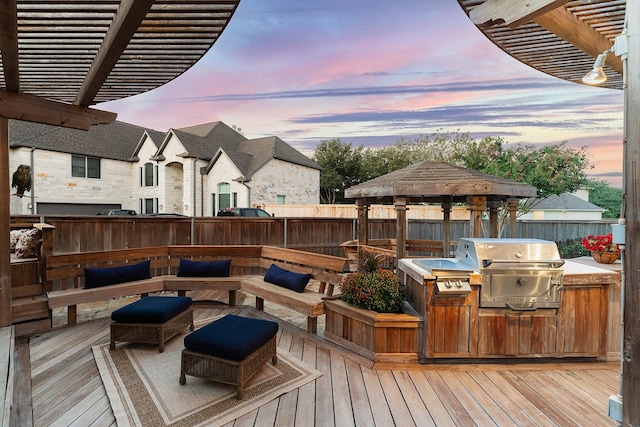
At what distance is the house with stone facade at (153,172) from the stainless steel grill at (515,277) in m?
13.5

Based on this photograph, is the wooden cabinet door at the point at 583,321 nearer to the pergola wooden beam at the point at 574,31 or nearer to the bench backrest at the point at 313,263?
the pergola wooden beam at the point at 574,31

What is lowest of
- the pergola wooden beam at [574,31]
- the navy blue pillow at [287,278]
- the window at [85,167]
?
the navy blue pillow at [287,278]

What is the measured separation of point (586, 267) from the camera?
3.46 metres

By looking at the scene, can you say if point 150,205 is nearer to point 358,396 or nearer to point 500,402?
point 358,396

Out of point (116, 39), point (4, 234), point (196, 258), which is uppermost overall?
point (116, 39)

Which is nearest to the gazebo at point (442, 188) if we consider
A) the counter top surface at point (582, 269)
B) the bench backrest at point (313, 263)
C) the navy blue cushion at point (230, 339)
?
the bench backrest at point (313, 263)

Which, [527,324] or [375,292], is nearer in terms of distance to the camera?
[527,324]

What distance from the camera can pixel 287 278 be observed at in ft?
15.4

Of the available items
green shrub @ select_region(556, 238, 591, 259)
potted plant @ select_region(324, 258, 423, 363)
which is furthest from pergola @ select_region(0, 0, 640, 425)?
green shrub @ select_region(556, 238, 591, 259)

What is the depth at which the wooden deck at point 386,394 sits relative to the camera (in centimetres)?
241

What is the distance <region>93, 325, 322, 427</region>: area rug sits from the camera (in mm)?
2416

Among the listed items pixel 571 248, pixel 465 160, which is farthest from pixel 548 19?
pixel 465 160

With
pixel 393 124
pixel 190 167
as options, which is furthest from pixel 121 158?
pixel 393 124

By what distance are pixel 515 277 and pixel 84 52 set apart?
4.56 meters
